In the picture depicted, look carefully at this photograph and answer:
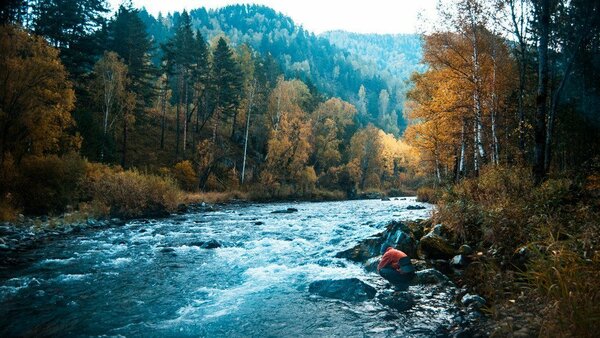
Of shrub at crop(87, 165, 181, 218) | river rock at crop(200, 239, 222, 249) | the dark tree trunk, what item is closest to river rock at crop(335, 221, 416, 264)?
the dark tree trunk

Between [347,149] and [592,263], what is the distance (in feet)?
190

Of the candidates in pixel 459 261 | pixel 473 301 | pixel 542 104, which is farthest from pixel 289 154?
pixel 473 301

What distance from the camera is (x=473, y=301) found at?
20.7 ft

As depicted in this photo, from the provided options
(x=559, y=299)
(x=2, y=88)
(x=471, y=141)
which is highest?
(x=2, y=88)

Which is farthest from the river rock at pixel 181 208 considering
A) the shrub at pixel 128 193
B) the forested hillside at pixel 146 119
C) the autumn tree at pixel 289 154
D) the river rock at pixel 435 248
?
the river rock at pixel 435 248

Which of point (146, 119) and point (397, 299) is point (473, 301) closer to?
point (397, 299)

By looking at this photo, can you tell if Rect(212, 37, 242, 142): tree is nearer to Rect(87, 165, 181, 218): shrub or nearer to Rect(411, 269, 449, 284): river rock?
Rect(87, 165, 181, 218): shrub

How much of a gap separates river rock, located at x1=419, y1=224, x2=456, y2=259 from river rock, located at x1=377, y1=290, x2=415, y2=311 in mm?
2507

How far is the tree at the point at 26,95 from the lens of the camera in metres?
17.0

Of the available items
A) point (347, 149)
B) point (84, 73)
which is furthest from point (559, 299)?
point (347, 149)

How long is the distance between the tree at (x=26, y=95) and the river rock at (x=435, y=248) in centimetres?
1963

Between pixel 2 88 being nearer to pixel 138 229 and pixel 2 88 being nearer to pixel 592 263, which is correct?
pixel 138 229

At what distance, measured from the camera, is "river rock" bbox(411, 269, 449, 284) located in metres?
7.88

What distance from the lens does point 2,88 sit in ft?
54.5
